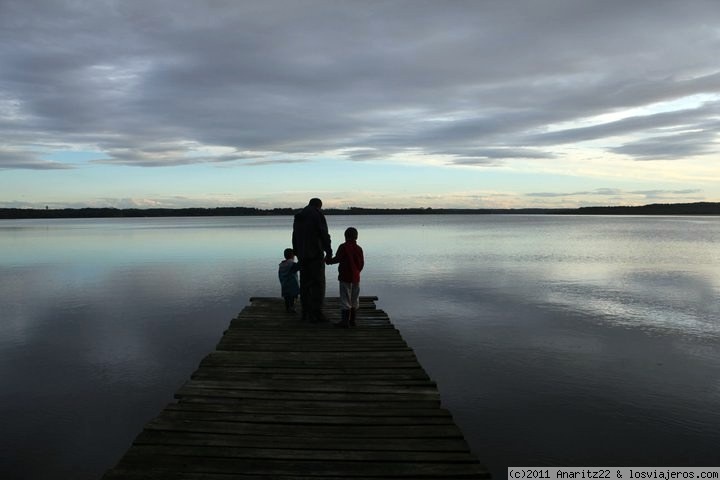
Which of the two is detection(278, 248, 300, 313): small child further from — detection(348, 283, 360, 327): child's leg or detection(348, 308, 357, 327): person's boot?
detection(348, 308, 357, 327): person's boot

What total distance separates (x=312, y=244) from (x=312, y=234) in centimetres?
22

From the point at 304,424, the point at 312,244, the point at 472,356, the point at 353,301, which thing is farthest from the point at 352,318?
the point at 304,424

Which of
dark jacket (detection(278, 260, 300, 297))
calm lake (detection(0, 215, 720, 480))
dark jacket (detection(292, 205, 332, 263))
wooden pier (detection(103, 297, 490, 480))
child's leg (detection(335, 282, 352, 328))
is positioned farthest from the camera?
dark jacket (detection(278, 260, 300, 297))

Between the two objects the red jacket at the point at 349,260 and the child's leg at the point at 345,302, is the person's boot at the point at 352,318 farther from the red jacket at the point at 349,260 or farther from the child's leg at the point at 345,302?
the red jacket at the point at 349,260

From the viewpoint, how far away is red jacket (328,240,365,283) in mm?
9805

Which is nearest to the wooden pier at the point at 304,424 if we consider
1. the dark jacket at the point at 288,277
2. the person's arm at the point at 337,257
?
the person's arm at the point at 337,257

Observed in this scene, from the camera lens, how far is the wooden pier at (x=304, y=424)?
4.65 metres

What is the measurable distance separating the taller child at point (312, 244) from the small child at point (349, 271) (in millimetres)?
309

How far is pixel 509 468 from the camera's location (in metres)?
7.20

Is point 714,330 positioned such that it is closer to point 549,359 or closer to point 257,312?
point 549,359

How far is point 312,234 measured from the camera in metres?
10.0

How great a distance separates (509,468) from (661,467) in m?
2.27

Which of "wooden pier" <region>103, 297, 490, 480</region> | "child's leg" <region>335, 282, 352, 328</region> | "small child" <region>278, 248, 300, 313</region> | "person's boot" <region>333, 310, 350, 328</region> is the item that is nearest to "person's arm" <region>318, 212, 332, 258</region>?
"child's leg" <region>335, 282, 352, 328</region>

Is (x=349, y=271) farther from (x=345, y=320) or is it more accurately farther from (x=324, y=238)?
(x=345, y=320)
